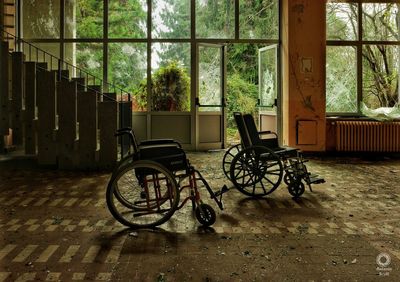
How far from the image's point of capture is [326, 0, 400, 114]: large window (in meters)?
8.86

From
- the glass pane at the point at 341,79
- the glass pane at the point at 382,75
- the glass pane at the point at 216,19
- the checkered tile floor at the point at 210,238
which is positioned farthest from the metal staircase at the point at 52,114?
the glass pane at the point at 382,75

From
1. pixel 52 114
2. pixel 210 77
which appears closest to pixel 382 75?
pixel 210 77

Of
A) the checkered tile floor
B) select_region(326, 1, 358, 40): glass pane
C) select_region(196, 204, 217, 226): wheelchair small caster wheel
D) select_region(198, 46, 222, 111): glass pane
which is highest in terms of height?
select_region(326, 1, 358, 40): glass pane

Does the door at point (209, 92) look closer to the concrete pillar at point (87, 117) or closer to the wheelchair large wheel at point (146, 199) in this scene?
the concrete pillar at point (87, 117)

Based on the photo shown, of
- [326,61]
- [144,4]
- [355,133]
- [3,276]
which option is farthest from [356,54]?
[3,276]

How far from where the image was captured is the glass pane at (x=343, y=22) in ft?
A: 29.0

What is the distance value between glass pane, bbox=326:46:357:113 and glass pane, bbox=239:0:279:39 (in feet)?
4.26

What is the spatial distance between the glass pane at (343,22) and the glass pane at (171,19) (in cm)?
298

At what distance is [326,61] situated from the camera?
8.72 meters

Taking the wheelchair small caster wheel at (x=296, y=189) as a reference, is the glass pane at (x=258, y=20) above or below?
above

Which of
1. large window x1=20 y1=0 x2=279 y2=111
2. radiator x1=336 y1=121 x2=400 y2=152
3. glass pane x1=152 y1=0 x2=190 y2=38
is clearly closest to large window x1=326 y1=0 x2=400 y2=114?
radiator x1=336 y1=121 x2=400 y2=152

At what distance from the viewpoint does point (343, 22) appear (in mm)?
8891

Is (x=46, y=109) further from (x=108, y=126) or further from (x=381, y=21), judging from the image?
(x=381, y=21)

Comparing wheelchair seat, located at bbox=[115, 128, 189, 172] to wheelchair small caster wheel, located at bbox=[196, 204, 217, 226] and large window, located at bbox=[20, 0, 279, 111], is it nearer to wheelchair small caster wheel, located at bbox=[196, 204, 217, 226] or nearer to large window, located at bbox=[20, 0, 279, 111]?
wheelchair small caster wheel, located at bbox=[196, 204, 217, 226]
